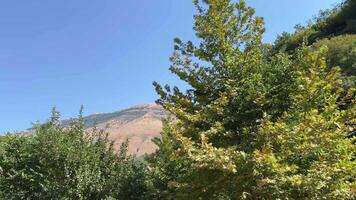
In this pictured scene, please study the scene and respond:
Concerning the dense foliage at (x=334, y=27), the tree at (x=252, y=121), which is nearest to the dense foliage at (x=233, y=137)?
the tree at (x=252, y=121)

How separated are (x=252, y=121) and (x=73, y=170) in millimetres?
7370

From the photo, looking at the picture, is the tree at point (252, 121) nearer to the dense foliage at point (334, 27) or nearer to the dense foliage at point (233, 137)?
the dense foliage at point (233, 137)

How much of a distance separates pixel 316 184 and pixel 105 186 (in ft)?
28.1

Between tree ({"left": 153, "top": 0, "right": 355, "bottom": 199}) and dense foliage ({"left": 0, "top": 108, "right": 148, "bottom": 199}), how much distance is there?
347 cm

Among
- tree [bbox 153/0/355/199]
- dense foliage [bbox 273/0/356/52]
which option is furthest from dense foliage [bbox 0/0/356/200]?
dense foliage [bbox 273/0/356/52]

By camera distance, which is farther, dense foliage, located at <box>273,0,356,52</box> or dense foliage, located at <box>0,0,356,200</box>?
dense foliage, located at <box>273,0,356,52</box>

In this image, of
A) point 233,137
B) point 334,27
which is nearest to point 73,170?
point 233,137

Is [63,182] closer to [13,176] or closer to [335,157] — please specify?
[13,176]

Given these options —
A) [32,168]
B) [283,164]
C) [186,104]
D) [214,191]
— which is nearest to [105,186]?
[32,168]

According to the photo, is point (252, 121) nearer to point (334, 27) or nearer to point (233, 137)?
point (233, 137)

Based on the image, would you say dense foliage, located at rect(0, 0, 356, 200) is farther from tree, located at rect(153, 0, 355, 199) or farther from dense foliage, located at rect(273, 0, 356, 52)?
dense foliage, located at rect(273, 0, 356, 52)

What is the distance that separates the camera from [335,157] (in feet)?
25.2

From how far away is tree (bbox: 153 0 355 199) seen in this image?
7297 mm

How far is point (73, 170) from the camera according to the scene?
14.1 m
